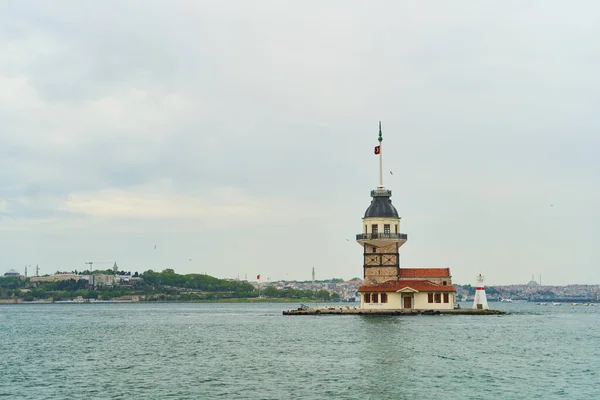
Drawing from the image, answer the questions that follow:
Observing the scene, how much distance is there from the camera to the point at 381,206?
10094 cm

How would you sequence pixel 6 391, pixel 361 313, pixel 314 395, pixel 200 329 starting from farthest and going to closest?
1. pixel 361 313
2. pixel 200 329
3. pixel 6 391
4. pixel 314 395

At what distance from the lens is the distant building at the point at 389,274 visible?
96.6 meters

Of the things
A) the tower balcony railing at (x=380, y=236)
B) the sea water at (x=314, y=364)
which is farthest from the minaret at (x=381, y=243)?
the sea water at (x=314, y=364)

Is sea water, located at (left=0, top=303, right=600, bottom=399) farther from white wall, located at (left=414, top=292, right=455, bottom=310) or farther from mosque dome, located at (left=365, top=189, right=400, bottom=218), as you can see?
mosque dome, located at (left=365, top=189, right=400, bottom=218)

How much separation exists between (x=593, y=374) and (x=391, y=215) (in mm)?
56050

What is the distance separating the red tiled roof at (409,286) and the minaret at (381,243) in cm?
212

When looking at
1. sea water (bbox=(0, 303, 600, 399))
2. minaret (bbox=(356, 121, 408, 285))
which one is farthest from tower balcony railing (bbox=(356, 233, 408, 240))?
sea water (bbox=(0, 303, 600, 399))

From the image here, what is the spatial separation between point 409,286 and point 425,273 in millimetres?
5515

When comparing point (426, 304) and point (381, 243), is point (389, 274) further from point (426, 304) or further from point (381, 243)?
point (426, 304)

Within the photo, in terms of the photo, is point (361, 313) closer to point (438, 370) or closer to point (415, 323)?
point (415, 323)

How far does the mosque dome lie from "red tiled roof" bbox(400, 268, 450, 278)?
7.25 m

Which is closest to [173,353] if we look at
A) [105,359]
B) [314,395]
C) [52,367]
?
[105,359]

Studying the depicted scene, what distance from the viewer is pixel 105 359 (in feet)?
182

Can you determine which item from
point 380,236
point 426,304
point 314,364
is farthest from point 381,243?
point 314,364
